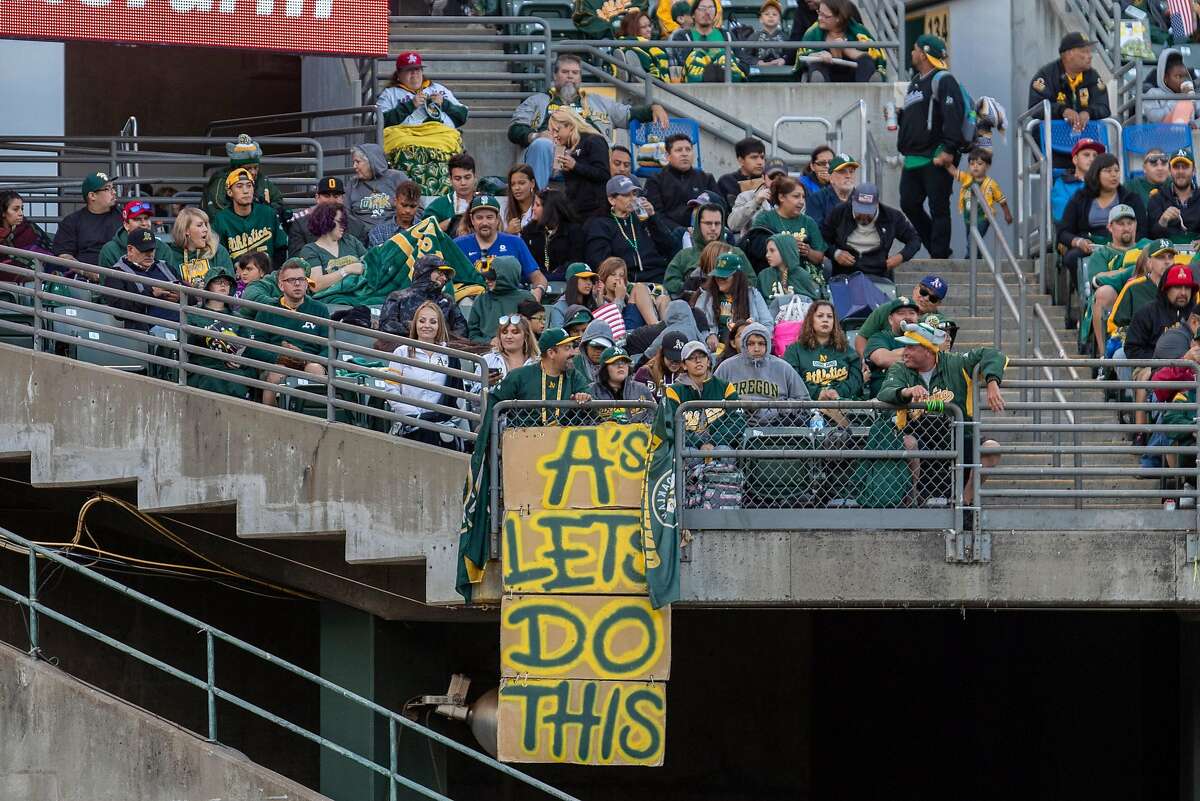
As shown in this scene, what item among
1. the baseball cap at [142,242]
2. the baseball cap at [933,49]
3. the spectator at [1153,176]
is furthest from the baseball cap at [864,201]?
the baseball cap at [142,242]

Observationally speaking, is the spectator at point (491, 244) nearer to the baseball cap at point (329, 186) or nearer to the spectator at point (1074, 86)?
the baseball cap at point (329, 186)

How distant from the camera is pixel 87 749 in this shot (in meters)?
16.0

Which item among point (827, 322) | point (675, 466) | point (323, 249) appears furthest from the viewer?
point (323, 249)

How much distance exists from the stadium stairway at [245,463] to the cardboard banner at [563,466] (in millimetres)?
460

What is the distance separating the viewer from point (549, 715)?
600 inches

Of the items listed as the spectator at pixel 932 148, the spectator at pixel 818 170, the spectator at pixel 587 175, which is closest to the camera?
the spectator at pixel 587 175

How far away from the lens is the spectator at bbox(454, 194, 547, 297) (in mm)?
17672

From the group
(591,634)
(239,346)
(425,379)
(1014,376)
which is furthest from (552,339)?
(1014,376)

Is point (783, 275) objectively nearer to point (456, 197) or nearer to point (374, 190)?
point (456, 197)

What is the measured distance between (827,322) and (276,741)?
6.78 meters

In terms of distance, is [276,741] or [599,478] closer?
[599,478]

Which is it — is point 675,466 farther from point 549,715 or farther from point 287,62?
point 287,62

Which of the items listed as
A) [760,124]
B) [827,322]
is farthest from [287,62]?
[827,322]

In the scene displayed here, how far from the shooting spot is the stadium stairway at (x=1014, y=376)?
1611 cm
